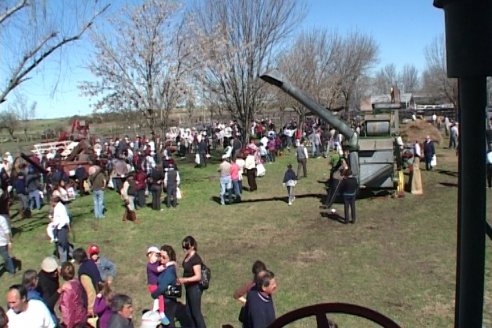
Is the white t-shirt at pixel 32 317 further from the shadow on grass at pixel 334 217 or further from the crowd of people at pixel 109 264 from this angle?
the shadow on grass at pixel 334 217

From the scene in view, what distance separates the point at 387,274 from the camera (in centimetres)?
981

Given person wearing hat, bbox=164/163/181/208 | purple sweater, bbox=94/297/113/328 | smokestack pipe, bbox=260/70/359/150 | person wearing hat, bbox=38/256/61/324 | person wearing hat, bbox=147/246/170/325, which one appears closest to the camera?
purple sweater, bbox=94/297/113/328

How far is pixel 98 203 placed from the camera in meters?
16.1

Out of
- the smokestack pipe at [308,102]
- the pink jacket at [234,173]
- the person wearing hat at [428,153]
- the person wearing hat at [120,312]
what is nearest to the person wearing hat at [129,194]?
the pink jacket at [234,173]

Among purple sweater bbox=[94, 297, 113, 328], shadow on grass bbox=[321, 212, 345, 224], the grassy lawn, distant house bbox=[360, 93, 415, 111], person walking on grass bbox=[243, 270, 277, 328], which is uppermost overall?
distant house bbox=[360, 93, 415, 111]

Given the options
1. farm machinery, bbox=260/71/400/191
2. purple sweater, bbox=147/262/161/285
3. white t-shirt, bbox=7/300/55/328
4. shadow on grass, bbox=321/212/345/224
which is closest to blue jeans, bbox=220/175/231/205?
shadow on grass, bbox=321/212/345/224

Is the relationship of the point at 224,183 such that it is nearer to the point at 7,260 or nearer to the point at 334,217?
the point at 334,217

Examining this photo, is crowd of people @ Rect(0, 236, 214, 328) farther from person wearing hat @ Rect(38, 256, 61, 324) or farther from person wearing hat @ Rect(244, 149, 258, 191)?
person wearing hat @ Rect(244, 149, 258, 191)

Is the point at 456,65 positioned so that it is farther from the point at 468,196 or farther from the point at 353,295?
the point at 353,295

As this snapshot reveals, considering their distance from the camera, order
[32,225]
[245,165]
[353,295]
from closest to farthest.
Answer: [353,295]
[32,225]
[245,165]

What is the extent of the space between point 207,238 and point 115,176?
8311mm

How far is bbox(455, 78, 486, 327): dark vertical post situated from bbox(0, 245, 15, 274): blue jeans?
38.2 ft

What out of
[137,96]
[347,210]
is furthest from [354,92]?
[347,210]

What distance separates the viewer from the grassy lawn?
875 cm
